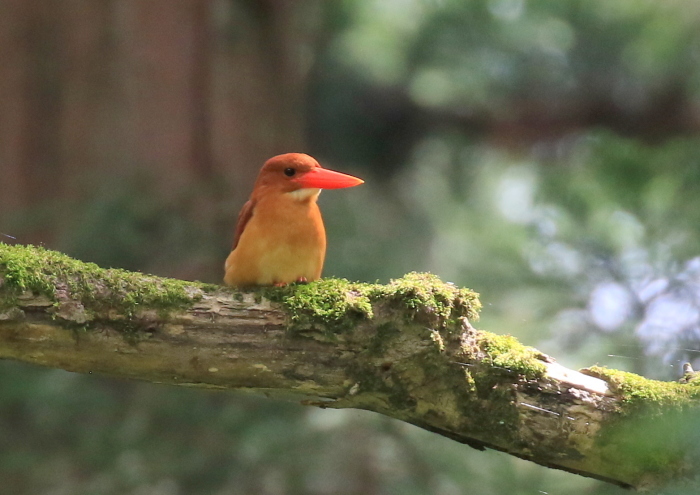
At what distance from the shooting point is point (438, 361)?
2088 mm

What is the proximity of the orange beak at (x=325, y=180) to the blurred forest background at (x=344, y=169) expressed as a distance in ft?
4.76

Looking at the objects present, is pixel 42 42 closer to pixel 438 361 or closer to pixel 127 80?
pixel 127 80

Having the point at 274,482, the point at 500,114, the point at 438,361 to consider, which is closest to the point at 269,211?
the point at 438,361

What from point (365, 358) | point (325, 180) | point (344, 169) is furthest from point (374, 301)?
point (344, 169)

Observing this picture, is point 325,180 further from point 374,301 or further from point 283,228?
point 374,301

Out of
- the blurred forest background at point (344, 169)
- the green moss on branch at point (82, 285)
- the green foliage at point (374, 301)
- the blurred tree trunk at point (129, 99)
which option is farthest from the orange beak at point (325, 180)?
the blurred tree trunk at point (129, 99)

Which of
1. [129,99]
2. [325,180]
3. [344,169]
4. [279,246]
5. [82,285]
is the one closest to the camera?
[82,285]

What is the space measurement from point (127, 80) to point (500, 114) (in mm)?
2539

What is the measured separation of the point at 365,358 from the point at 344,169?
335 cm

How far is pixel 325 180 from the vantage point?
2684 millimetres

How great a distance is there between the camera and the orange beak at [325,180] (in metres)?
2.66

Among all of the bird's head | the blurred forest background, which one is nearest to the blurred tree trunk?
the blurred forest background

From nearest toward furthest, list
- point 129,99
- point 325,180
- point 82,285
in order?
point 82,285 → point 325,180 → point 129,99

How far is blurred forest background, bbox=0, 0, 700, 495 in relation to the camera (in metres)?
4.16
